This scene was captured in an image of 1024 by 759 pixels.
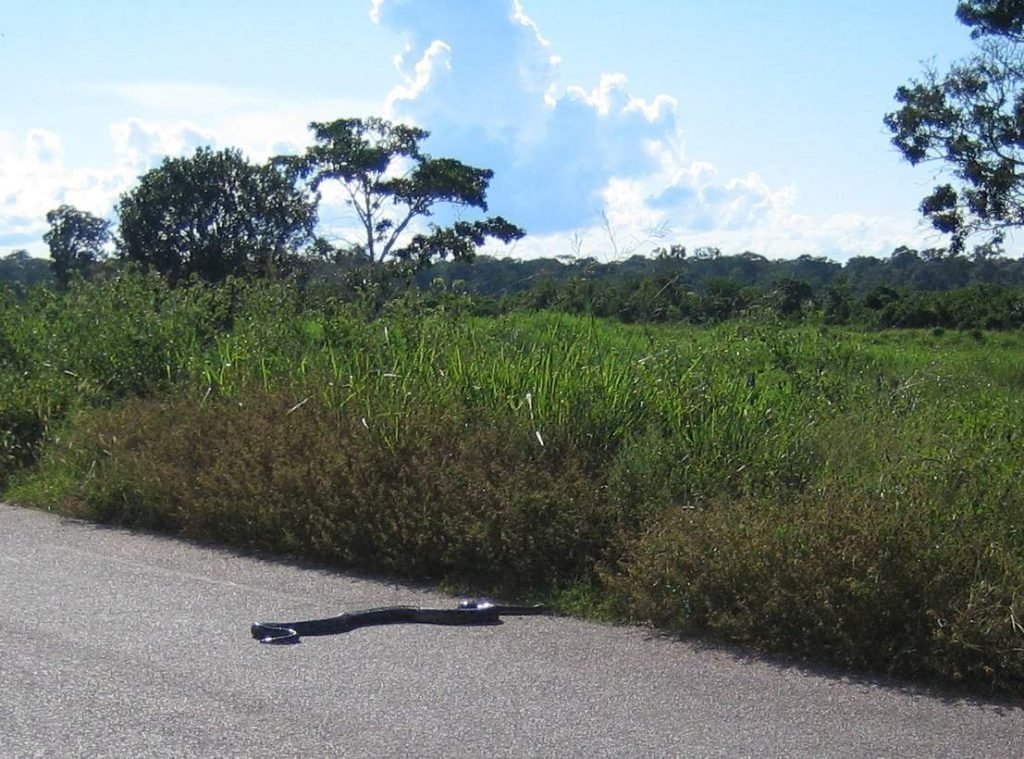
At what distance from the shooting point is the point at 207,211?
140 feet

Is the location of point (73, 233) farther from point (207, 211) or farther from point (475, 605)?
point (475, 605)

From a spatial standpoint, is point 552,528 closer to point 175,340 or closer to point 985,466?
point 985,466

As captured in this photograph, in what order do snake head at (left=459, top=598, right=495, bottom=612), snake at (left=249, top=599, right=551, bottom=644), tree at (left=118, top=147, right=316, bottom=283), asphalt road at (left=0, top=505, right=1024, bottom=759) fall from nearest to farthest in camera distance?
asphalt road at (left=0, top=505, right=1024, bottom=759) < snake at (left=249, top=599, right=551, bottom=644) < snake head at (left=459, top=598, right=495, bottom=612) < tree at (left=118, top=147, right=316, bottom=283)

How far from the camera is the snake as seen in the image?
19.7ft

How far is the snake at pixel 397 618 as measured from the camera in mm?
6016

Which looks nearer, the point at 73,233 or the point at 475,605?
the point at 475,605

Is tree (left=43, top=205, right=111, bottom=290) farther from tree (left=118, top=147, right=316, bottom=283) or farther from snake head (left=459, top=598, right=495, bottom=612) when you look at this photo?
snake head (left=459, top=598, right=495, bottom=612)

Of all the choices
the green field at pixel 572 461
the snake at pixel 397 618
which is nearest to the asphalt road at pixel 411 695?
the snake at pixel 397 618

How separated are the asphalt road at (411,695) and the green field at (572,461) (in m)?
0.38

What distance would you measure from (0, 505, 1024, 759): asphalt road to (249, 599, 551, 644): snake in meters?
0.11

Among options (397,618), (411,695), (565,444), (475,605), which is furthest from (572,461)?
(411,695)

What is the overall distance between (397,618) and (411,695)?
131 cm

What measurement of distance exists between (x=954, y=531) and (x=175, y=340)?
25.7 feet

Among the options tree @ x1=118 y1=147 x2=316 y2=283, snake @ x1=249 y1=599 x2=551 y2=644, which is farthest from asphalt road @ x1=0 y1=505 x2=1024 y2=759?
tree @ x1=118 y1=147 x2=316 y2=283
